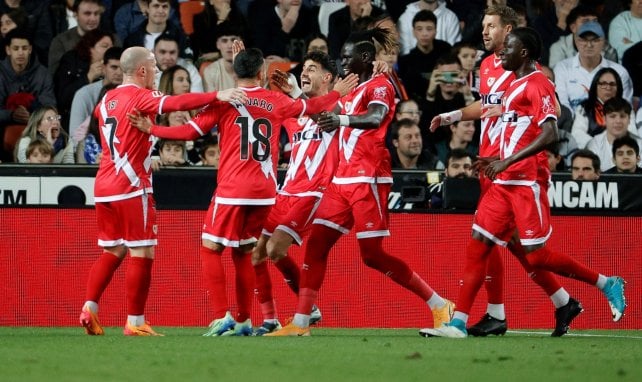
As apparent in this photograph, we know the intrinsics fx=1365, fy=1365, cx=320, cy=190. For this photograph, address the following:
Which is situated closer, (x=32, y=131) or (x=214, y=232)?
(x=214, y=232)

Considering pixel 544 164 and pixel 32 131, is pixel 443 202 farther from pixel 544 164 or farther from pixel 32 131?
pixel 32 131

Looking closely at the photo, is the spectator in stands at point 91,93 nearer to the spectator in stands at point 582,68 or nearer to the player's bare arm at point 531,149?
the spectator in stands at point 582,68

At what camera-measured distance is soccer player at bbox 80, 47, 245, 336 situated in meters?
10.6

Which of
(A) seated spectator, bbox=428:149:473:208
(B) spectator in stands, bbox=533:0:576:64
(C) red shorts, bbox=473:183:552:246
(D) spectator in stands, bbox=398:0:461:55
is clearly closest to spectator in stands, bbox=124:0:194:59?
(D) spectator in stands, bbox=398:0:461:55

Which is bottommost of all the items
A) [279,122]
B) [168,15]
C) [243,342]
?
[243,342]

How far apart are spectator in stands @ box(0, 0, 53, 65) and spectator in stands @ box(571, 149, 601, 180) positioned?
6.68 metres

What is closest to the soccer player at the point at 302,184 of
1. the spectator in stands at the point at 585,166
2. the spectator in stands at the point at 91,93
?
the spectator in stands at the point at 585,166

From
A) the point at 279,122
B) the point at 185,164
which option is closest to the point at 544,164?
the point at 279,122

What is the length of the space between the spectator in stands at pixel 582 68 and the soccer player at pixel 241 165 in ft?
21.1

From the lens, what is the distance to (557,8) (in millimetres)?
17500

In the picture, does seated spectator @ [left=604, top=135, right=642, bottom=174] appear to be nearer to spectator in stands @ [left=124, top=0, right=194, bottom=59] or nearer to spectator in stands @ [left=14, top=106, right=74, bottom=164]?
spectator in stands @ [left=124, top=0, right=194, bottom=59]

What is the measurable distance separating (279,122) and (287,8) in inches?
249

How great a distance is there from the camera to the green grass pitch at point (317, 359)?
7.69 meters

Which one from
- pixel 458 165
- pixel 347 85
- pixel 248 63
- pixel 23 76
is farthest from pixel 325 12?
pixel 248 63
